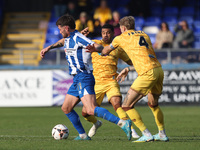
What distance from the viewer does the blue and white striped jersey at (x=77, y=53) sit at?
7.69 meters

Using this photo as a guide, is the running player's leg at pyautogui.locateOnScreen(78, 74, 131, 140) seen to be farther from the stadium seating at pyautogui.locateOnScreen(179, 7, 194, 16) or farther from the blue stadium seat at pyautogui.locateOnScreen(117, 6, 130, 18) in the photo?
the stadium seating at pyautogui.locateOnScreen(179, 7, 194, 16)

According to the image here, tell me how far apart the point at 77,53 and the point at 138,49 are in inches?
38.5

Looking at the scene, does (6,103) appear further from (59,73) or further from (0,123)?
(0,123)

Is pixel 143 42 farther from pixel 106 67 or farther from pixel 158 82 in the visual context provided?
pixel 106 67

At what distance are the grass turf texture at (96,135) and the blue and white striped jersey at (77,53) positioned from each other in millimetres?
1187

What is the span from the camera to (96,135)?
901cm

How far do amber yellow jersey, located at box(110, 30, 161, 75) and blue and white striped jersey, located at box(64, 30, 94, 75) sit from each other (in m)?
0.49

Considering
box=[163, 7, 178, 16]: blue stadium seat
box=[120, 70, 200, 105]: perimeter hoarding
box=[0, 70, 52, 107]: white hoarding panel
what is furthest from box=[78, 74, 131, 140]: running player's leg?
box=[163, 7, 178, 16]: blue stadium seat

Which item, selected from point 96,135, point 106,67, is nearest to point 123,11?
point 106,67

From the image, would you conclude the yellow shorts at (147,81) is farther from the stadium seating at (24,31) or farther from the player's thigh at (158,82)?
the stadium seating at (24,31)

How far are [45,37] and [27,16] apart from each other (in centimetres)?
283

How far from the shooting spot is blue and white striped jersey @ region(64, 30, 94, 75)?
7690mm

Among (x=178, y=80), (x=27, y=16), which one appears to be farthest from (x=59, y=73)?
(x=27, y=16)

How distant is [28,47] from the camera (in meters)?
21.5
